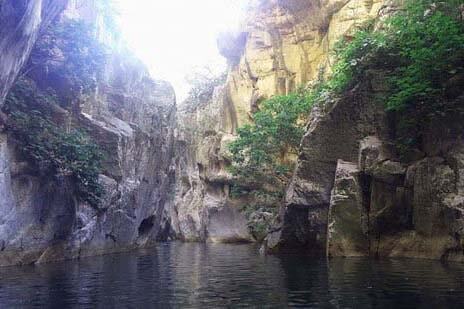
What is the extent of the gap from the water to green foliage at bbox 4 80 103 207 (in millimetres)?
4740

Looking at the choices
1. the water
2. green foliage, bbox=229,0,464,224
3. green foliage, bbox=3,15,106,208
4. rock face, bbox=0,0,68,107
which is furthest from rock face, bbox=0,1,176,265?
green foliage, bbox=229,0,464,224

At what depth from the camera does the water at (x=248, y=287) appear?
31.3ft

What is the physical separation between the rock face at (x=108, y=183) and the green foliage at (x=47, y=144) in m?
0.48

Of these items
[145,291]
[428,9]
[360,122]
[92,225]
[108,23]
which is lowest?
[145,291]

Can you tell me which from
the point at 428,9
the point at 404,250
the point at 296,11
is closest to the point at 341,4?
the point at 296,11

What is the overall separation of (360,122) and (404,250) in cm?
605

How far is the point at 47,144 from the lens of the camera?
2034 centimetres

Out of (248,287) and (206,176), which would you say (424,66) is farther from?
(206,176)

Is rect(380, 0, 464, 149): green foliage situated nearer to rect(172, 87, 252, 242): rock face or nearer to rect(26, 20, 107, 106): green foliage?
rect(26, 20, 107, 106): green foliage

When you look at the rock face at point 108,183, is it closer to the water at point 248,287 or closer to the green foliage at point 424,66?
the water at point 248,287

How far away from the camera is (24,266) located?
18844mm

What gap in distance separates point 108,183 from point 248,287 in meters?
16.6

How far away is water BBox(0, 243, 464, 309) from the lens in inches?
376

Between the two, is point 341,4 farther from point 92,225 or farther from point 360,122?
point 92,225
